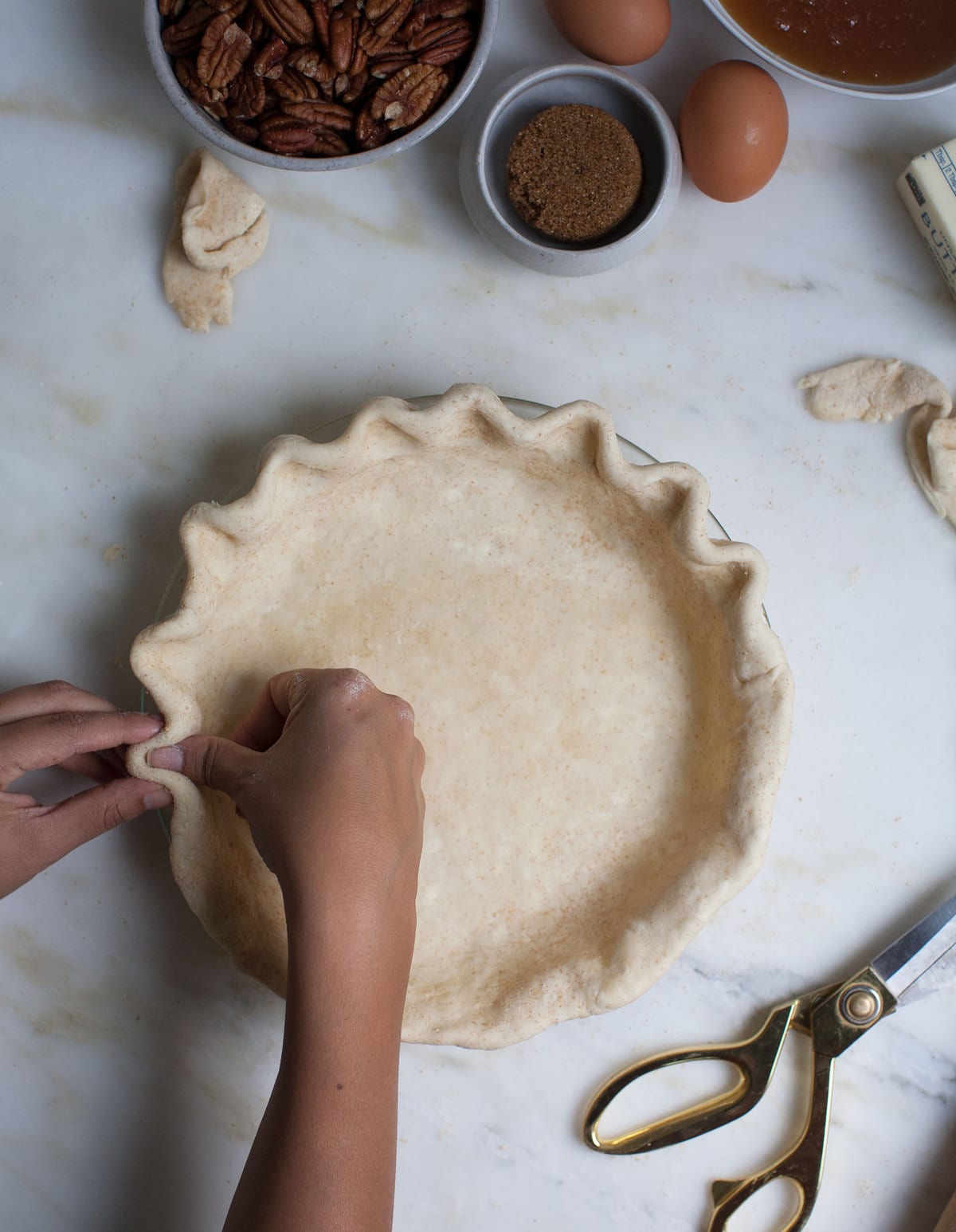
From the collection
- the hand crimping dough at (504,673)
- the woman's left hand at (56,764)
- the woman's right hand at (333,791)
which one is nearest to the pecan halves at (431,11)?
the hand crimping dough at (504,673)

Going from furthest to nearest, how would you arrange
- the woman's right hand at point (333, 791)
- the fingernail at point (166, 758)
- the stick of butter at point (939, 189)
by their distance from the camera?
the stick of butter at point (939, 189), the fingernail at point (166, 758), the woman's right hand at point (333, 791)

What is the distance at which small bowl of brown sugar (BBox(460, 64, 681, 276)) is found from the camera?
1.23 meters

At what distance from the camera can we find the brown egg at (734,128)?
1.21m

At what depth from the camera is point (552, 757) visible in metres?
1.23

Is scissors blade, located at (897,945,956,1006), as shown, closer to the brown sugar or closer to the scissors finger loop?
the scissors finger loop

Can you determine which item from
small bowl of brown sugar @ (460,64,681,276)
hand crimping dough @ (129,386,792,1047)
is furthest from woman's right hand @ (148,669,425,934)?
small bowl of brown sugar @ (460,64,681,276)

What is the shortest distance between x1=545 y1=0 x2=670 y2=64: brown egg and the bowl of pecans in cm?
11

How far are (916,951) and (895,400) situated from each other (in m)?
0.71

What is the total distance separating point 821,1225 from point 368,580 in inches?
41.2

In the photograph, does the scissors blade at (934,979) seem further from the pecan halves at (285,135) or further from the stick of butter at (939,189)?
the pecan halves at (285,135)

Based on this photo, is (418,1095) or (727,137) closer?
(727,137)

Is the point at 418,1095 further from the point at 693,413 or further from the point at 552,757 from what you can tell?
the point at 693,413

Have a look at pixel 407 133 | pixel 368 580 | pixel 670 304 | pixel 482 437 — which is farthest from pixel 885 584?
pixel 407 133

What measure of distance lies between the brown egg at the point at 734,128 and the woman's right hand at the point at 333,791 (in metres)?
0.76
